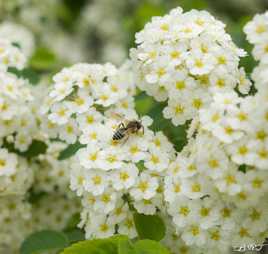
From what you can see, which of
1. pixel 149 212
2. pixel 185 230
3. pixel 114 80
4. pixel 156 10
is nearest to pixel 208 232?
pixel 185 230

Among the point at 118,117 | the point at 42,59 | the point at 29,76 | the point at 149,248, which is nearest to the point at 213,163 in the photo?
the point at 149,248

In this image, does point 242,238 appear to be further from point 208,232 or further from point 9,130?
point 9,130

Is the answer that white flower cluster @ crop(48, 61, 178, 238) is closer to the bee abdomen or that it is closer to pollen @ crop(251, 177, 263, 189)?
the bee abdomen

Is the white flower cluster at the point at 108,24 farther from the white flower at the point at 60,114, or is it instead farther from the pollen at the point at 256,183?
the pollen at the point at 256,183

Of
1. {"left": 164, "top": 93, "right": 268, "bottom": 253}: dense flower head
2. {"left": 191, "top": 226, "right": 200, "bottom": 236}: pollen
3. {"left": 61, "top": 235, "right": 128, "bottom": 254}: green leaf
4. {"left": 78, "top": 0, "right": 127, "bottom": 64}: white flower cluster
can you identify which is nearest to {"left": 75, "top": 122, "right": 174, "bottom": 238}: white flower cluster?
{"left": 164, "top": 93, "right": 268, "bottom": 253}: dense flower head

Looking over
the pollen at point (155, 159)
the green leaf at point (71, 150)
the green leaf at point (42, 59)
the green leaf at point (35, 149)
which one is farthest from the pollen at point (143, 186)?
the green leaf at point (42, 59)
